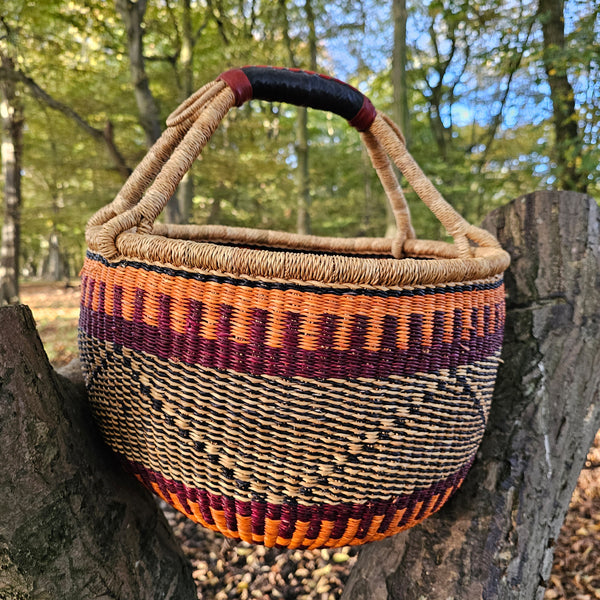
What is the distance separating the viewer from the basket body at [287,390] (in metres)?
0.52

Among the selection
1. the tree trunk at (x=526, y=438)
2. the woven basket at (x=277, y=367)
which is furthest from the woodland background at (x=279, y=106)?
the woven basket at (x=277, y=367)

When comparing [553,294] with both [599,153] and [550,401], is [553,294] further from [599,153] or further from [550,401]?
[599,153]

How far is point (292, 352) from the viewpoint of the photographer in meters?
0.52

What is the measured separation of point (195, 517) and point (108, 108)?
5308mm

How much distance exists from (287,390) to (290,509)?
0.59 ft

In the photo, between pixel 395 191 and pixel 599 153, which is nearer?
pixel 395 191

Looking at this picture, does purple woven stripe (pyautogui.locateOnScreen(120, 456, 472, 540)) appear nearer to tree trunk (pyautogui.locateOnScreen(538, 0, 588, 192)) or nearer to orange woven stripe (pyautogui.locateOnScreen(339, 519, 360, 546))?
orange woven stripe (pyautogui.locateOnScreen(339, 519, 360, 546))

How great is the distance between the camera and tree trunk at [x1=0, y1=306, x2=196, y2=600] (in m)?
0.52

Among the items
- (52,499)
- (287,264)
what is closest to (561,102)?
(287,264)

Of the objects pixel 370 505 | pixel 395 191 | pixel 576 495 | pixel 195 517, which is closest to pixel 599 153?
pixel 576 495

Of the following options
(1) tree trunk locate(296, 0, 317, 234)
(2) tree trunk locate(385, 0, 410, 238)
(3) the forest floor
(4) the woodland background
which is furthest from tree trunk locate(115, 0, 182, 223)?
(3) the forest floor

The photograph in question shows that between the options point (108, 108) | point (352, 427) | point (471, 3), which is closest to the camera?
point (352, 427)

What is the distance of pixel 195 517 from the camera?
64 centimetres

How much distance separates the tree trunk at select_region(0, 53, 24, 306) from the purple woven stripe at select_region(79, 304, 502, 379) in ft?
15.7
